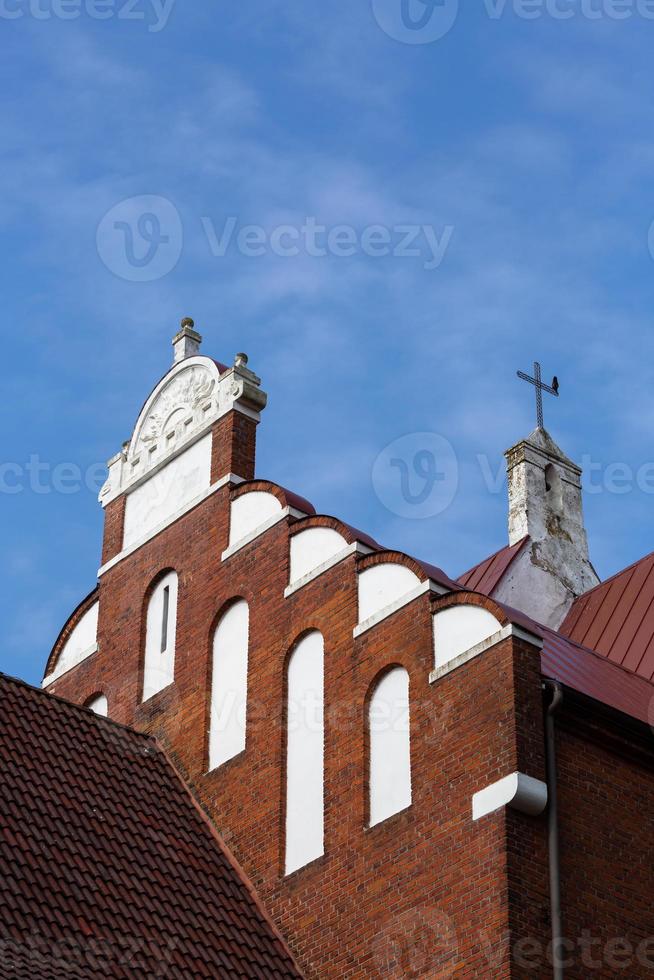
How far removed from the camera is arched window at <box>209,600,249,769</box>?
1922 centimetres

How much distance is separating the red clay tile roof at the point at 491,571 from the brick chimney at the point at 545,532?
10 centimetres

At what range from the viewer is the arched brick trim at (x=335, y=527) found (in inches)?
738

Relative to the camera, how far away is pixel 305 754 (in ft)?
59.6

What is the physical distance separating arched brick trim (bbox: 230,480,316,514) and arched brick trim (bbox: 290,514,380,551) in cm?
36

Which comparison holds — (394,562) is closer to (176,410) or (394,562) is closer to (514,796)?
(514,796)

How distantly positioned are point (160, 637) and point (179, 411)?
3.02 m

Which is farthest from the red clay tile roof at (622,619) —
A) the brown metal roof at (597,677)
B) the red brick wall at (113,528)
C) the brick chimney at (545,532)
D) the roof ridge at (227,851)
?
the red brick wall at (113,528)

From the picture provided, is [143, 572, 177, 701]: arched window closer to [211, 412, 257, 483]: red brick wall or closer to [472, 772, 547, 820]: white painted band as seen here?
[211, 412, 257, 483]: red brick wall

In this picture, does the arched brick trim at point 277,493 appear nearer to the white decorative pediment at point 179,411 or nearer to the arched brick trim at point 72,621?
the white decorative pediment at point 179,411

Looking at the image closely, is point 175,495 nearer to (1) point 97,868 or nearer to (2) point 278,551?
(2) point 278,551

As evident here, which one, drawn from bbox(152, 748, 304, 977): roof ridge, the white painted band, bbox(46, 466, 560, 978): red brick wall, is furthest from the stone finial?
the white painted band

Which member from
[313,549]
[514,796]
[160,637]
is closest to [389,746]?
[514,796]

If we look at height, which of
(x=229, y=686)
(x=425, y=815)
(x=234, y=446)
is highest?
(x=234, y=446)

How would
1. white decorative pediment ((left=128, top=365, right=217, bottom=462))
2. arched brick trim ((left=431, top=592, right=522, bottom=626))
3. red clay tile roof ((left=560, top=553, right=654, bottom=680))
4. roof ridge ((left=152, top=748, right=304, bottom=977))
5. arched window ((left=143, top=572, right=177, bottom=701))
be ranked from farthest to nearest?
red clay tile roof ((left=560, top=553, right=654, bottom=680)) → white decorative pediment ((left=128, top=365, right=217, bottom=462)) → arched window ((left=143, top=572, right=177, bottom=701)) → roof ridge ((left=152, top=748, right=304, bottom=977)) → arched brick trim ((left=431, top=592, right=522, bottom=626))
